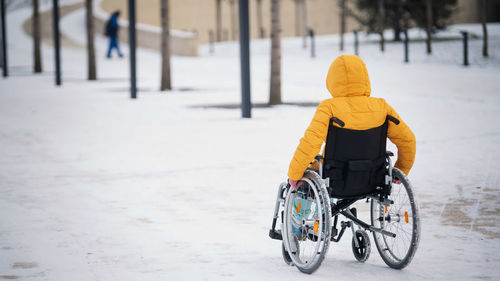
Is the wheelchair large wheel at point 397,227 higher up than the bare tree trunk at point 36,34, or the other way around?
the bare tree trunk at point 36,34

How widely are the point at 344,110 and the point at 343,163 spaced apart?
0.32 metres

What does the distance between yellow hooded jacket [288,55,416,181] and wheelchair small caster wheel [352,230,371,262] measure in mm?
707

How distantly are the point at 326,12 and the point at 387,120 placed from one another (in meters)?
66.9

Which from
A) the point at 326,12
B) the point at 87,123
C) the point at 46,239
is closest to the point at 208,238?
the point at 46,239

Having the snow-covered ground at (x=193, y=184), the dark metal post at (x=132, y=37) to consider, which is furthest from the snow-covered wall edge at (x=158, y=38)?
the dark metal post at (x=132, y=37)

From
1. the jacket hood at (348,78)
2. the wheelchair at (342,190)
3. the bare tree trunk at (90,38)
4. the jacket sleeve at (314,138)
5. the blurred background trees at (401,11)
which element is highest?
the blurred background trees at (401,11)

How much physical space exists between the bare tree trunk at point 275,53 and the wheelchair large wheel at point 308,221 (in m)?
11.8

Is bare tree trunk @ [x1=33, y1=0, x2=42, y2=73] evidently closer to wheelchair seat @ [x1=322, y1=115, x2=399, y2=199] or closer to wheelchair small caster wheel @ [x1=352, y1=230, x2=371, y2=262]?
wheelchair small caster wheel @ [x1=352, y1=230, x2=371, y2=262]

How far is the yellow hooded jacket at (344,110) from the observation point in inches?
191

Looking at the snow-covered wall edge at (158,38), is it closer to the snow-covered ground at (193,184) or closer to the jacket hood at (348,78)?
the snow-covered ground at (193,184)

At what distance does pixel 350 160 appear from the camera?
500 cm

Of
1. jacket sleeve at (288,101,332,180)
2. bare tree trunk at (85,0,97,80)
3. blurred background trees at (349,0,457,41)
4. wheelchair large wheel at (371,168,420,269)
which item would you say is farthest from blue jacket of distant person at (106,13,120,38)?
jacket sleeve at (288,101,332,180)

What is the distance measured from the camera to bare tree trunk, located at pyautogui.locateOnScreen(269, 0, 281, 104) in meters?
17.0

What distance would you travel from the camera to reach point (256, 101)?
1864 centimetres
